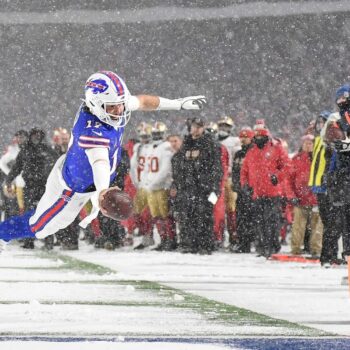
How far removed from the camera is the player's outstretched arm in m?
9.16

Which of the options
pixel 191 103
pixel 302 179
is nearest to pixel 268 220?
pixel 302 179

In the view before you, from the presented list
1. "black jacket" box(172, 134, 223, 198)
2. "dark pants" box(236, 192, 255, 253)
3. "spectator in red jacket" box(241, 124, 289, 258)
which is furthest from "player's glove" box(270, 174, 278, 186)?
"dark pants" box(236, 192, 255, 253)

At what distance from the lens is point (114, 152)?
8750 millimetres

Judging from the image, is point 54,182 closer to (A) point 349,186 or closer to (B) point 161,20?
(A) point 349,186

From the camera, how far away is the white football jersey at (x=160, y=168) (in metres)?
17.4

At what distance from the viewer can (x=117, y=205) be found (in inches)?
299

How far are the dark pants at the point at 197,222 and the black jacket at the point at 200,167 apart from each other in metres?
0.11

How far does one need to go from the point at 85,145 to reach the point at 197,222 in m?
7.80

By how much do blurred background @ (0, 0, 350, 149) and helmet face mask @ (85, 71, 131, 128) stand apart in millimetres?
20075

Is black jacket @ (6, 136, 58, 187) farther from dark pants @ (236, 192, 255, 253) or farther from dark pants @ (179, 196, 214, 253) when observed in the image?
dark pants @ (236, 192, 255, 253)

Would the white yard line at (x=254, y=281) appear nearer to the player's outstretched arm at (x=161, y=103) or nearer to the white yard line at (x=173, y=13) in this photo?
the player's outstretched arm at (x=161, y=103)

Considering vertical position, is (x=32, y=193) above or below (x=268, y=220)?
above

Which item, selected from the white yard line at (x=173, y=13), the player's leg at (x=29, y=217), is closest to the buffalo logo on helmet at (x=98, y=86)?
the player's leg at (x=29, y=217)

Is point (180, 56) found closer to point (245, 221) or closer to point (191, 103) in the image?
point (245, 221)
